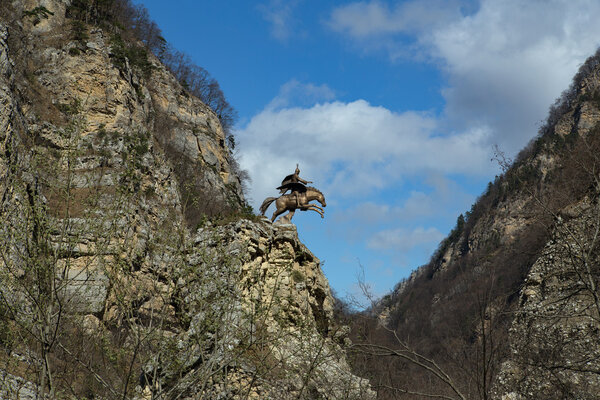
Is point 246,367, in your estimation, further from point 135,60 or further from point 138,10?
point 138,10

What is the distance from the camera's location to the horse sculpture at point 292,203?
68.5 feet

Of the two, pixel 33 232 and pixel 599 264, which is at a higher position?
pixel 599 264

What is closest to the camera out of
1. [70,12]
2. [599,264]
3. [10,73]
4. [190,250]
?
[190,250]

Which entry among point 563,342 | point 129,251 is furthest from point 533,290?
point 129,251

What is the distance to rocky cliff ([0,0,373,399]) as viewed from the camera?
19.7ft

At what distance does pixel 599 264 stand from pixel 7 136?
18536 millimetres

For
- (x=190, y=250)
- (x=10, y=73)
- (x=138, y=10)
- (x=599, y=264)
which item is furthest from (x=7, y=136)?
(x=138, y=10)

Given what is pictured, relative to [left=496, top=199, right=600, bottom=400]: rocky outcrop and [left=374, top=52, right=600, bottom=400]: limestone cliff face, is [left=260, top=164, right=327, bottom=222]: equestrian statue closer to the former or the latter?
[left=374, top=52, right=600, bottom=400]: limestone cliff face

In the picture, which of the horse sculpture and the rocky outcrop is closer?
the rocky outcrop

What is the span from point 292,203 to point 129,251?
40.1 ft

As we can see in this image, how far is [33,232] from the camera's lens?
6016 millimetres

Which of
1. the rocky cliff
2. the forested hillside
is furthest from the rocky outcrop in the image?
the rocky cliff

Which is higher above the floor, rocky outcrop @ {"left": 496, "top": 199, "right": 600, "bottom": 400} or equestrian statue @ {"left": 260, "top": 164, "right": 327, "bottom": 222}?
equestrian statue @ {"left": 260, "top": 164, "right": 327, "bottom": 222}

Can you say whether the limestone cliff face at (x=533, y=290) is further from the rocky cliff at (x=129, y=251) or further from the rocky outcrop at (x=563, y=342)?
the rocky cliff at (x=129, y=251)
